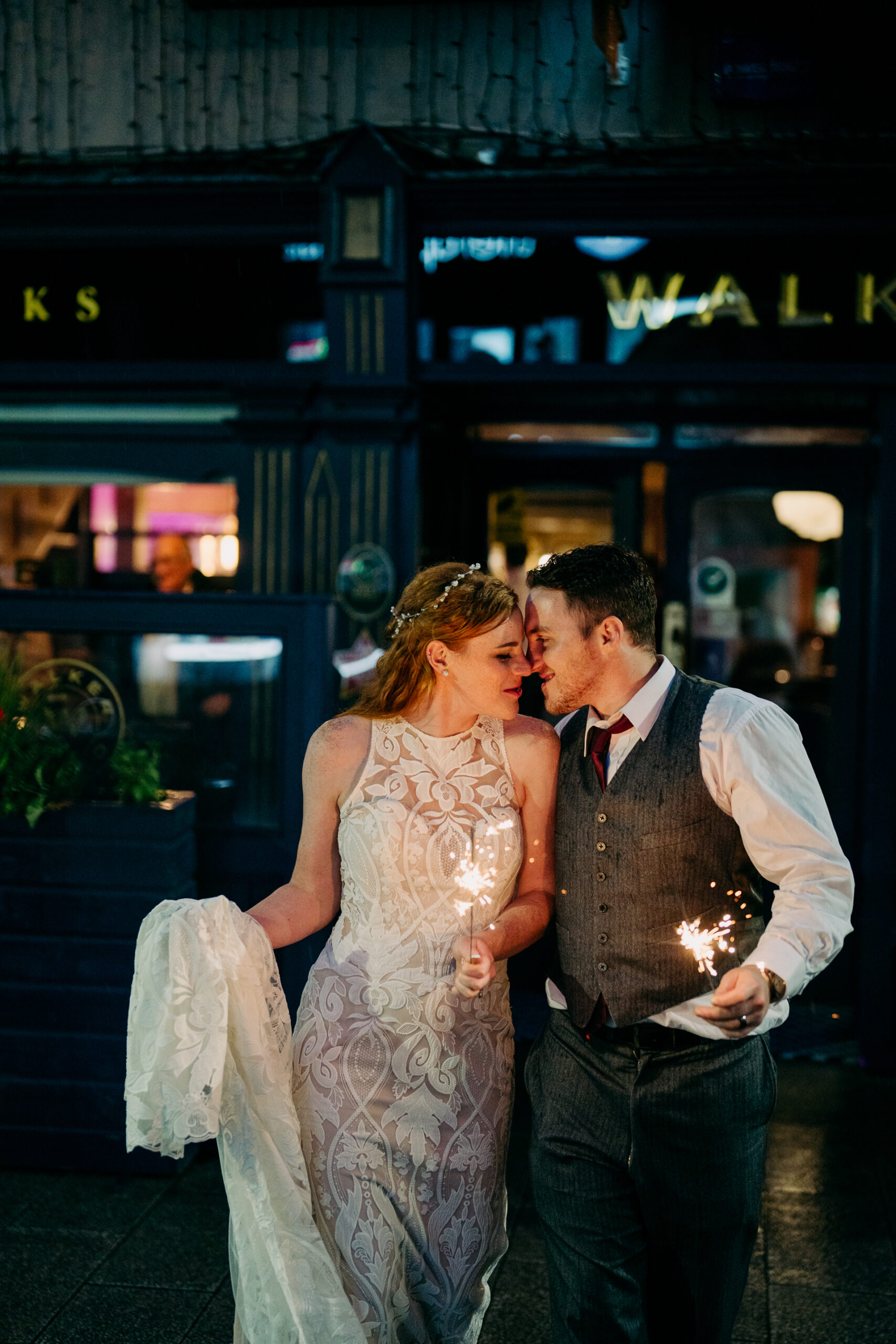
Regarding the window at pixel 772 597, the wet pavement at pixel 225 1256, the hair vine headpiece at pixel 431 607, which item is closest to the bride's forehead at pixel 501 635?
the hair vine headpiece at pixel 431 607

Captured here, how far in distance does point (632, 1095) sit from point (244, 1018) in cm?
86

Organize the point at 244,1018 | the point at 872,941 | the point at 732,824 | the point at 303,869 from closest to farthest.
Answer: the point at 732,824 < the point at 244,1018 < the point at 303,869 < the point at 872,941

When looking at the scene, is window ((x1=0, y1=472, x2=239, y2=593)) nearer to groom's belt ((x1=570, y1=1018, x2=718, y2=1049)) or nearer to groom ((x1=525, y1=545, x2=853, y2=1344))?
groom ((x1=525, y1=545, x2=853, y2=1344))

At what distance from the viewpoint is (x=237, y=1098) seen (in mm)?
2627

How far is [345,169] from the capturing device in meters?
5.29

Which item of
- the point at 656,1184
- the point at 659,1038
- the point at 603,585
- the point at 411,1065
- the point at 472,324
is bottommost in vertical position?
the point at 656,1184

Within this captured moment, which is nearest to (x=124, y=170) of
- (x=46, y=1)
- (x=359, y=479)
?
(x=46, y=1)

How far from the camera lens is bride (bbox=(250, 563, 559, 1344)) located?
268 centimetres

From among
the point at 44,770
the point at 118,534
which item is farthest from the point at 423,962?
the point at 118,534

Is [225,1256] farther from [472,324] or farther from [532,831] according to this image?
[472,324]

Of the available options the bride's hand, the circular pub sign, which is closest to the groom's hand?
the bride's hand

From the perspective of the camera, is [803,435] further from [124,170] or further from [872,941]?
[124,170]

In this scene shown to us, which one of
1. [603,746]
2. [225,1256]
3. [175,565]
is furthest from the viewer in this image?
[175,565]

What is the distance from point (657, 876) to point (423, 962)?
0.65 metres
